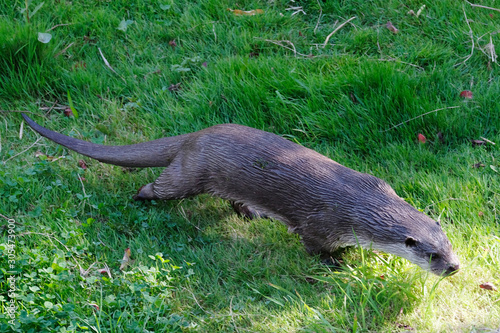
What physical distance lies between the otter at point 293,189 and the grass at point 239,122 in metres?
0.15

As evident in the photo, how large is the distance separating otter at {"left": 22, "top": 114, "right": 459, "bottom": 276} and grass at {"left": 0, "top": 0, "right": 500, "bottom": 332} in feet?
0.48

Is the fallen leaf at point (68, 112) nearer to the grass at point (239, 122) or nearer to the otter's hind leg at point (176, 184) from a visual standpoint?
the grass at point (239, 122)

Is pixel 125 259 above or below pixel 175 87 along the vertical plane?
below

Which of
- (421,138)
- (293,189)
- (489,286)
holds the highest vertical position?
(293,189)

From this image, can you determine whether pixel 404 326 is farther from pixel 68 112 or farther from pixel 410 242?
pixel 68 112

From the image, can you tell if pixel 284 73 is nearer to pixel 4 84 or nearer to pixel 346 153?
pixel 346 153

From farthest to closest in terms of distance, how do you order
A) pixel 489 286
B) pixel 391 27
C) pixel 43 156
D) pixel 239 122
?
pixel 391 27
pixel 239 122
pixel 43 156
pixel 489 286

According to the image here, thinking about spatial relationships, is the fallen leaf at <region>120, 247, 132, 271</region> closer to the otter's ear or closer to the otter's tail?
the otter's tail

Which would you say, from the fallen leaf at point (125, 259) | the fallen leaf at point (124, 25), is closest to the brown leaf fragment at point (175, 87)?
the fallen leaf at point (124, 25)

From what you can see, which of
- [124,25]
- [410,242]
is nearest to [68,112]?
[124,25]

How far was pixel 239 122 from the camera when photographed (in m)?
3.66

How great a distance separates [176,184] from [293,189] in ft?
2.19

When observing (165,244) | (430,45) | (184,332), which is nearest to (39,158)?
(165,244)

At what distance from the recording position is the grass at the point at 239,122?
98.8 inches
